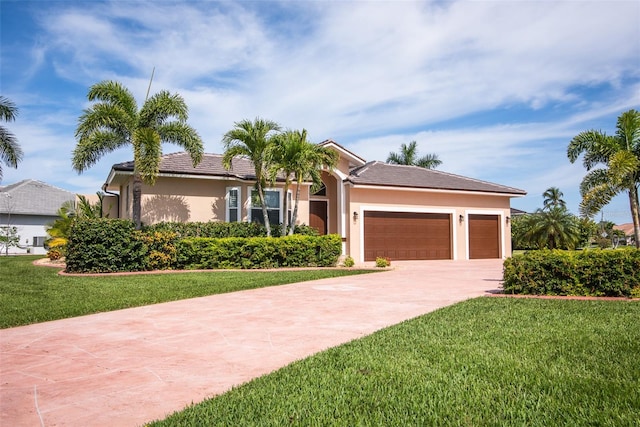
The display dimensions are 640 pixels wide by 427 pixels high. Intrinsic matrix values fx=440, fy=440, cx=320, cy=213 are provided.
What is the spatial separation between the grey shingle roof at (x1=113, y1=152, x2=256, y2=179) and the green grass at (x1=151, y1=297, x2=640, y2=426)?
14.3 metres

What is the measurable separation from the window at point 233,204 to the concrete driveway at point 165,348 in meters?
9.88

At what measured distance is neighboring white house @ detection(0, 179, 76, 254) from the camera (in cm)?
3797

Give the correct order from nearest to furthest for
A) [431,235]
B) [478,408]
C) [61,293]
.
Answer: [478,408], [61,293], [431,235]

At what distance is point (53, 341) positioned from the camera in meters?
5.86

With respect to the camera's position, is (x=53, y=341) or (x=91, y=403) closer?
(x=91, y=403)

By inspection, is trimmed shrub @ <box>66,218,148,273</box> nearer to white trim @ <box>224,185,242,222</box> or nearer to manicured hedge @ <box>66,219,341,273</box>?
manicured hedge @ <box>66,219,341,273</box>

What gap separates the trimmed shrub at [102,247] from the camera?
1476 cm

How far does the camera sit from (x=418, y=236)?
22953 millimetres

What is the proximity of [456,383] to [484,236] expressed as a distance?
22.1 metres

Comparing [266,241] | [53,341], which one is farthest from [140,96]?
[53,341]

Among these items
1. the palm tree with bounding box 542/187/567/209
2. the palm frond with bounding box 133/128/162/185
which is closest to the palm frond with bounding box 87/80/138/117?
the palm frond with bounding box 133/128/162/185

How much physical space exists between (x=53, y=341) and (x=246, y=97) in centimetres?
1449

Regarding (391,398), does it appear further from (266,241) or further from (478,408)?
(266,241)

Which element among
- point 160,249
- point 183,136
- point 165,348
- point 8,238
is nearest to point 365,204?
point 183,136
